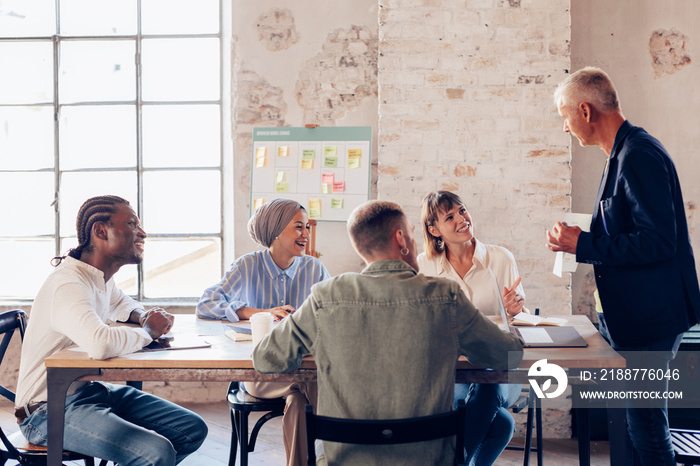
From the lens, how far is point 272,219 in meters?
2.99

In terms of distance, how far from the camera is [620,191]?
2.23 m

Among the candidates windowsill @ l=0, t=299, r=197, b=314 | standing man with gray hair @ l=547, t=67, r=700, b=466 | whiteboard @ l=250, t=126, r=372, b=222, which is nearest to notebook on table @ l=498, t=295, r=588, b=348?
standing man with gray hair @ l=547, t=67, r=700, b=466

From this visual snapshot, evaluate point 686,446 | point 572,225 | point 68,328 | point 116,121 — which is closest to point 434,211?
point 572,225

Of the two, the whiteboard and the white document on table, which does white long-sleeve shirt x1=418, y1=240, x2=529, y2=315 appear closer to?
the white document on table

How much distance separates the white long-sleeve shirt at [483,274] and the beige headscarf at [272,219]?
0.63m

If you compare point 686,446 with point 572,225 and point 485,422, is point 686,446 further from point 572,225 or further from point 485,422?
point 572,225

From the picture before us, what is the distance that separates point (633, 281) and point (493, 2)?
2.03 m

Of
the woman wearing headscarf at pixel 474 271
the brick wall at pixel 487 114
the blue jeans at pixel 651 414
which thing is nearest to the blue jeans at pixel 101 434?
the woman wearing headscarf at pixel 474 271

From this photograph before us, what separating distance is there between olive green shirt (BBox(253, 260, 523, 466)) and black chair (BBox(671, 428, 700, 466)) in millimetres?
818

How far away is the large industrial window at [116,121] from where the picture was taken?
14.8 ft

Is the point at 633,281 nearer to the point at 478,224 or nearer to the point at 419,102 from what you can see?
the point at 478,224

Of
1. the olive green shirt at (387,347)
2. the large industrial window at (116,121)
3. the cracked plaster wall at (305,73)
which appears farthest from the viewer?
the large industrial window at (116,121)

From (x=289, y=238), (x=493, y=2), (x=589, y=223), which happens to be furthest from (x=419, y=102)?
(x=589, y=223)

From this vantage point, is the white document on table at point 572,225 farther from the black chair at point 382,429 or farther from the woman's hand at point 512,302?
the black chair at point 382,429
